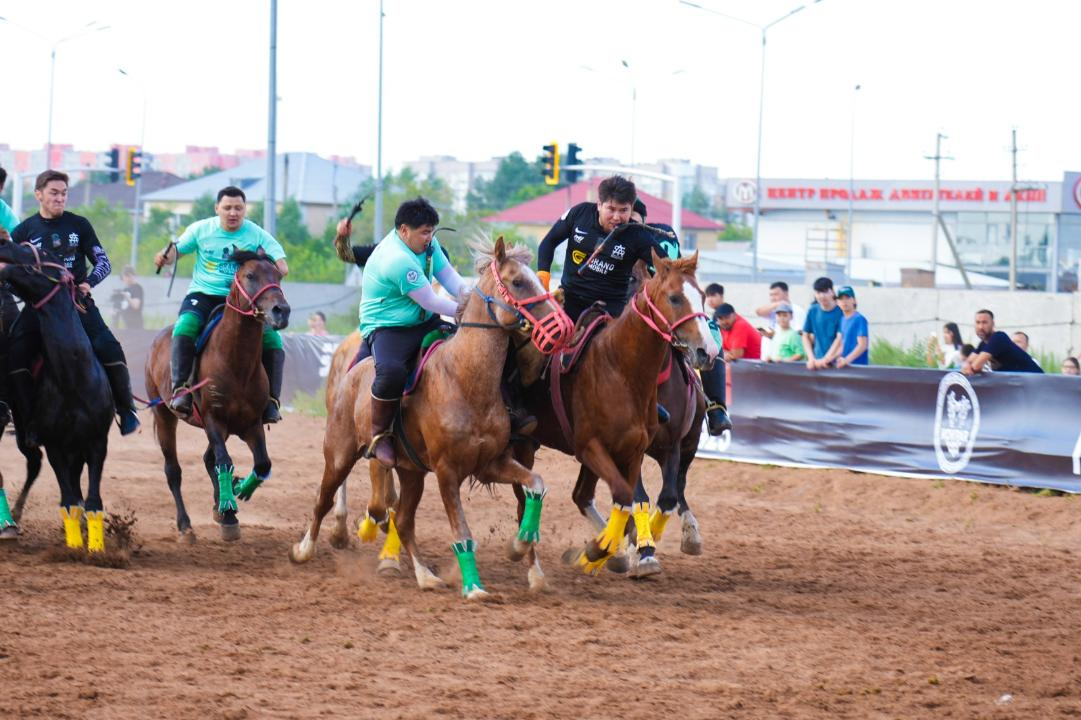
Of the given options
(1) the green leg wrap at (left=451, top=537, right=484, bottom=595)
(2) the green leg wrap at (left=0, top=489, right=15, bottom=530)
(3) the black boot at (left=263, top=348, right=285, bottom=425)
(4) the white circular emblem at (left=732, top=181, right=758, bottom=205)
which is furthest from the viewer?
(4) the white circular emblem at (left=732, top=181, right=758, bottom=205)

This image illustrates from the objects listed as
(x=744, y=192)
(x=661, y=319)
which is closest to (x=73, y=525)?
(x=661, y=319)

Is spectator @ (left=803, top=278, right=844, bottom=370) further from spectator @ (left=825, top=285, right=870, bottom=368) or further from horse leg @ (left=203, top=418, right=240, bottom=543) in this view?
horse leg @ (left=203, top=418, right=240, bottom=543)

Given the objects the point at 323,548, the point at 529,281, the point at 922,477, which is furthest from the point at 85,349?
the point at 922,477

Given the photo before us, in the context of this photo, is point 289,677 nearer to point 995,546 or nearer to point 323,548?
point 323,548

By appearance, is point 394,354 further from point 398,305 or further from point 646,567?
point 646,567

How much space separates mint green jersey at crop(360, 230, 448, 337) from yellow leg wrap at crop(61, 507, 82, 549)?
9.32 feet

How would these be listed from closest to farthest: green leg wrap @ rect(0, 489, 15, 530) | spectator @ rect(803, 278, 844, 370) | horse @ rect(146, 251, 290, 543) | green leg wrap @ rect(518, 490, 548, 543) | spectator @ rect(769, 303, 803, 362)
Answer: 1. green leg wrap @ rect(518, 490, 548, 543)
2. horse @ rect(146, 251, 290, 543)
3. green leg wrap @ rect(0, 489, 15, 530)
4. spectator @ rect(803, 278, 844, 370)
5. spectator @ rect(769, 303, 803, 362)

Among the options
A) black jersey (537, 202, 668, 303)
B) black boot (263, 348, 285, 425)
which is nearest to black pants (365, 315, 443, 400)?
black jersey (537, 202, 668, 303)

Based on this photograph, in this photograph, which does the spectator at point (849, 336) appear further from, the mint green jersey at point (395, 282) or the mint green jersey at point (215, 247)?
the mint green jersey at point (395, 282)

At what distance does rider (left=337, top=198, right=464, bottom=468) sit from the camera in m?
9.07

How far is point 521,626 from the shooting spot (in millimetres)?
8102

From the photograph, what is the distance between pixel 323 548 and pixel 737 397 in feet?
25.3

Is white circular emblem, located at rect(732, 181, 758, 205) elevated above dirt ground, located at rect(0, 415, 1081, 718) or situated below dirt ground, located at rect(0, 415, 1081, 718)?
above

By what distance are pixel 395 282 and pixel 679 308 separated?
188cm
